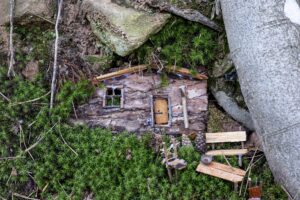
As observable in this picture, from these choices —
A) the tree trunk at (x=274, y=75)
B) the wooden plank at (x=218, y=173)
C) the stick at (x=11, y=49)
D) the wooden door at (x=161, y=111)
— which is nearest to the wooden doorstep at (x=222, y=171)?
the wooden plank at (x=218, y=173)

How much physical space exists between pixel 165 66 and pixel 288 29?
1.36 metres

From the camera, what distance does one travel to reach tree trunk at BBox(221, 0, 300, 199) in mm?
3424

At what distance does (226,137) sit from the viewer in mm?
4258

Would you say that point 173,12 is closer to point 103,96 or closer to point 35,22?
point 103,96

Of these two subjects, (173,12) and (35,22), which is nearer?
(173,12)

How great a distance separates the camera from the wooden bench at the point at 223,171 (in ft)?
12.9

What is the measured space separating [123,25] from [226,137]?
1526 mm

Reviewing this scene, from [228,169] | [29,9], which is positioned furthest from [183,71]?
[29,9]

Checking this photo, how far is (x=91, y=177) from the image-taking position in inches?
165

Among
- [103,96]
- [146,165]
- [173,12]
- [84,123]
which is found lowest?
[146,165]

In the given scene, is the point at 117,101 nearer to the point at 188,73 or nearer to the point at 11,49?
the point at 188,73

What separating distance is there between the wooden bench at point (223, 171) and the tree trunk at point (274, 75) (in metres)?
0.39

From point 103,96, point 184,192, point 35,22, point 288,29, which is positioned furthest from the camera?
point 35,22

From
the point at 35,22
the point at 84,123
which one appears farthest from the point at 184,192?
the point at 35,22
